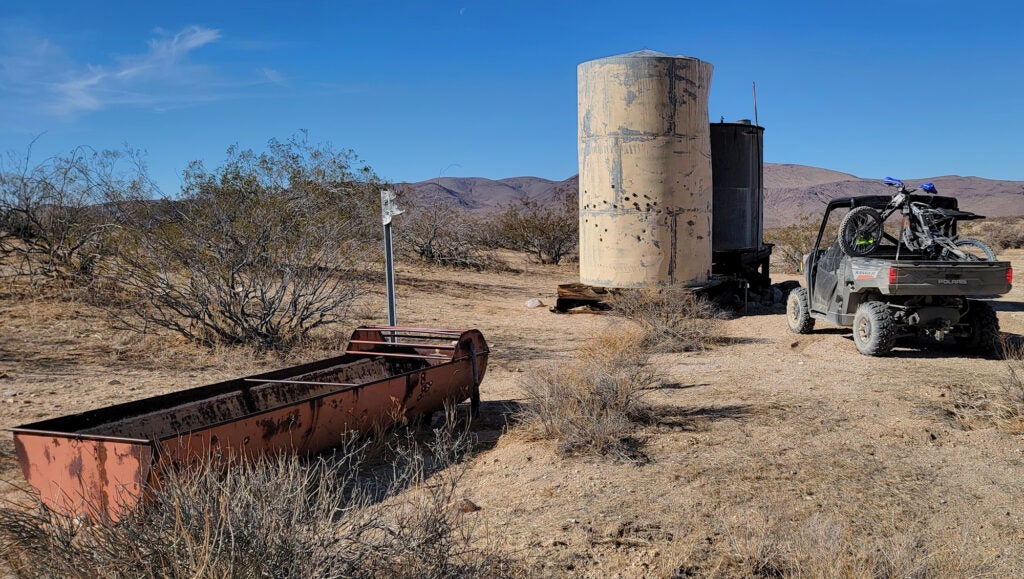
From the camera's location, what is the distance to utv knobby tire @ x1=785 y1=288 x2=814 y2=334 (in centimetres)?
1138

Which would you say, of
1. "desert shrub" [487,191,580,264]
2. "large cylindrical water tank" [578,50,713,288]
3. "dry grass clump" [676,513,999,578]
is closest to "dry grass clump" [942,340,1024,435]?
"dry grass clump" [676,513,999,578]

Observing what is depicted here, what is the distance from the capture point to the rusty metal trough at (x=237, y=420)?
429 cm

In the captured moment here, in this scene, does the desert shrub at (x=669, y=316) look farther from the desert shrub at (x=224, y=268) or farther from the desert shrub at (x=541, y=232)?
the desert shrub at (x=541, y=232)

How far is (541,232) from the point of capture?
27312 mm

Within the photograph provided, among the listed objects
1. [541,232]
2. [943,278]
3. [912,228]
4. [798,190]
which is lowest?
[943,278]

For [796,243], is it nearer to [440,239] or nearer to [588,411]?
[440,239]

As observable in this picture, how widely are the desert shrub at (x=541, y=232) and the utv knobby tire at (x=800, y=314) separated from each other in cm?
1552

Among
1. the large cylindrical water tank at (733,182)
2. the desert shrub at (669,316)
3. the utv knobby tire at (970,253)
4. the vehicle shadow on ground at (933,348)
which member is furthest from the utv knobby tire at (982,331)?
the large cylindrical water tank at (733,182)

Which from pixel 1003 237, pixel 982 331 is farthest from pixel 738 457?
pixel 1003 237

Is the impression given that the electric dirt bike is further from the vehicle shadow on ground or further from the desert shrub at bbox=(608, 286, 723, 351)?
the desert shrub at bbox=(608, 286, 723, 351)

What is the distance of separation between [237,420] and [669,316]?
8031 millimetres

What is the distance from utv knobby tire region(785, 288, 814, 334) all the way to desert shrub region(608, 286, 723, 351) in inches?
44.9

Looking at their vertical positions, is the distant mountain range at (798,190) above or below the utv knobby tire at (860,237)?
above

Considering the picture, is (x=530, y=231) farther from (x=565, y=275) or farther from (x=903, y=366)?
(x=903, y=366)
